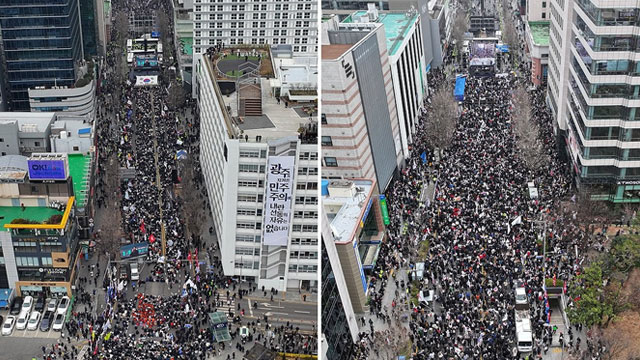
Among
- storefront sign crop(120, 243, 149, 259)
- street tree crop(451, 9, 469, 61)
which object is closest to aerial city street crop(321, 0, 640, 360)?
storefront sign crop(120, 243, 149, 259)

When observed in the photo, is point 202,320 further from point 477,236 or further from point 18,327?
point 477,236

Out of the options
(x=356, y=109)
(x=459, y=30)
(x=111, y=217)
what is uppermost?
(x=356, y=109)

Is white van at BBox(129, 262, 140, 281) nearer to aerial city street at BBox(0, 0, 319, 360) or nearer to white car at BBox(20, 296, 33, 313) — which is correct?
aerial city street at BBox(0, 0, 319, 360)

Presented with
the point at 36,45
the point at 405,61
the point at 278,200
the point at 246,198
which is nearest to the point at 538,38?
the point at 405,61

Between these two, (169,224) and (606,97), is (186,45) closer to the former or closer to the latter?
(169,224)

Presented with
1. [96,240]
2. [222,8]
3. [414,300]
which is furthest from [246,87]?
[222,8]
